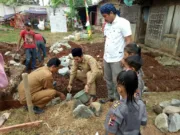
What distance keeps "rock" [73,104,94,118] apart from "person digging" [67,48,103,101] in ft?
1.04

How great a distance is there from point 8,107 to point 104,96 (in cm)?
211

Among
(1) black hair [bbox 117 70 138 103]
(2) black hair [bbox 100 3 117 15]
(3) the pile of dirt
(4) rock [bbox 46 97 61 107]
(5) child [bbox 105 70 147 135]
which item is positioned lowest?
(3) the pile of dirt

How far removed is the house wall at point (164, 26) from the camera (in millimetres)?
6477

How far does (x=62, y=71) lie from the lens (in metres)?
4.65

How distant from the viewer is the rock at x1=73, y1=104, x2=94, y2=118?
2840 millimetres

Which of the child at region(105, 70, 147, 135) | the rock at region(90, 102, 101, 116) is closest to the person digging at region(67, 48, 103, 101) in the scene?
the rock at region(90, 102, 101, 116)

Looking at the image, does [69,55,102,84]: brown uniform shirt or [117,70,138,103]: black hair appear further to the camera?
[69,55,102,84]: brown uniform shirt

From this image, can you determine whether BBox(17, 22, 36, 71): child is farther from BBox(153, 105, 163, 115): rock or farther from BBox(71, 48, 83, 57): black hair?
BBox(153, 105, 163, 115): rock

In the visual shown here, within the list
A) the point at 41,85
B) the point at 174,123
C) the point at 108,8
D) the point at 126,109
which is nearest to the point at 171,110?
the point at 174,123

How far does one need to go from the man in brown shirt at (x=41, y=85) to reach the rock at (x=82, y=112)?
0.58 m

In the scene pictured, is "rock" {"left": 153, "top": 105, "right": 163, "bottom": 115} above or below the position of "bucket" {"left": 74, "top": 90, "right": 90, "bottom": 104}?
below

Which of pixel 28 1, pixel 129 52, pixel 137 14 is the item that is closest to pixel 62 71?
pixel 129 52

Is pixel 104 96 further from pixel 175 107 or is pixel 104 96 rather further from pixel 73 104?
pixel 175 107

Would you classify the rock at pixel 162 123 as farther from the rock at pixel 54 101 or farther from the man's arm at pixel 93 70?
the rock at pixel 54 101
